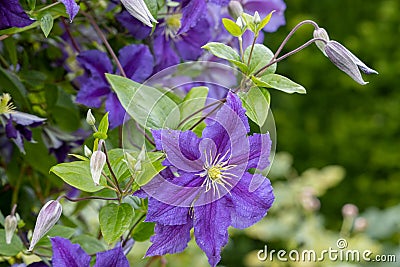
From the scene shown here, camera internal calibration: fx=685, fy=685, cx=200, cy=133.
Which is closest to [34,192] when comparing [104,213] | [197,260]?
[104,213]

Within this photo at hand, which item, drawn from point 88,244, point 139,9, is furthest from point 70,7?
point 88,244

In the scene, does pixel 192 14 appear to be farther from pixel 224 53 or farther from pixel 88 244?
pixel 88 244

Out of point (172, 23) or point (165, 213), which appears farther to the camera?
point (172, 23)

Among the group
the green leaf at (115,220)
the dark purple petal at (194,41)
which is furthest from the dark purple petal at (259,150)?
the dark purple petal at (194,41)

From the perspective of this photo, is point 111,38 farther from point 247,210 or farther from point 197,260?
point 197,260

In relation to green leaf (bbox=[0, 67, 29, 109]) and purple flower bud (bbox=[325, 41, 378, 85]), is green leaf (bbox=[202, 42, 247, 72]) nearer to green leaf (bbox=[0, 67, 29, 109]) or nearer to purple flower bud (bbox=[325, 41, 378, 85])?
purple flower bud (bbox=[325, 41, 378, 85])

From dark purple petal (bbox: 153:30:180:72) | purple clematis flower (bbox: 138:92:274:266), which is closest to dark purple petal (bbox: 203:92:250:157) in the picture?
purple clematis flower (bbox: 138:92:274:266)
